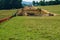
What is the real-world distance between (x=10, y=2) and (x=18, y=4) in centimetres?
418

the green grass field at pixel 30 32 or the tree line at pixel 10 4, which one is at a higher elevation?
the green grass field at pixel 30 32

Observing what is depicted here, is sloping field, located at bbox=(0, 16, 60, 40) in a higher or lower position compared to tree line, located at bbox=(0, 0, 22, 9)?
higher

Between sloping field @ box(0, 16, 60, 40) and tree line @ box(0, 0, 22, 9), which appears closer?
sloping field @ box(0, 16, 60, 40)

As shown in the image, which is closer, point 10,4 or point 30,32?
point 30,32

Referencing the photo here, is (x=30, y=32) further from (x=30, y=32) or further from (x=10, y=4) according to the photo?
(x=10, y=4)

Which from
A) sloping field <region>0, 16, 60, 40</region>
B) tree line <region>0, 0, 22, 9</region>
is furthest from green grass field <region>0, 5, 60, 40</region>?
tree line <region>0, 0, 22, 9</region>

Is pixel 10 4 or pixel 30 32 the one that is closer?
pixel 30 32

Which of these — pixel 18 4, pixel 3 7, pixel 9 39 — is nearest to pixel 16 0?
pixel 18 4

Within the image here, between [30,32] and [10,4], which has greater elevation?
[30,32]

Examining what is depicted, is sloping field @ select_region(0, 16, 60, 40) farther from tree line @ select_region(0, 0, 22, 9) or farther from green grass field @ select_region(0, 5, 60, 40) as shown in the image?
tree line @ select_region(0, 0, 22, 9)

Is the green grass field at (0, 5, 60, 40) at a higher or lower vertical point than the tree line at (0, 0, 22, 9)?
higher

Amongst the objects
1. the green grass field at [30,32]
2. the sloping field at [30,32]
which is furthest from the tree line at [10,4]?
the sloping field at [30,32]

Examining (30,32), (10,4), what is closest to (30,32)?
(30,32)

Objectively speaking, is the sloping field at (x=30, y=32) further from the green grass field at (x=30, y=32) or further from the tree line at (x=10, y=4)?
the tree line at (x=10, y=4)
